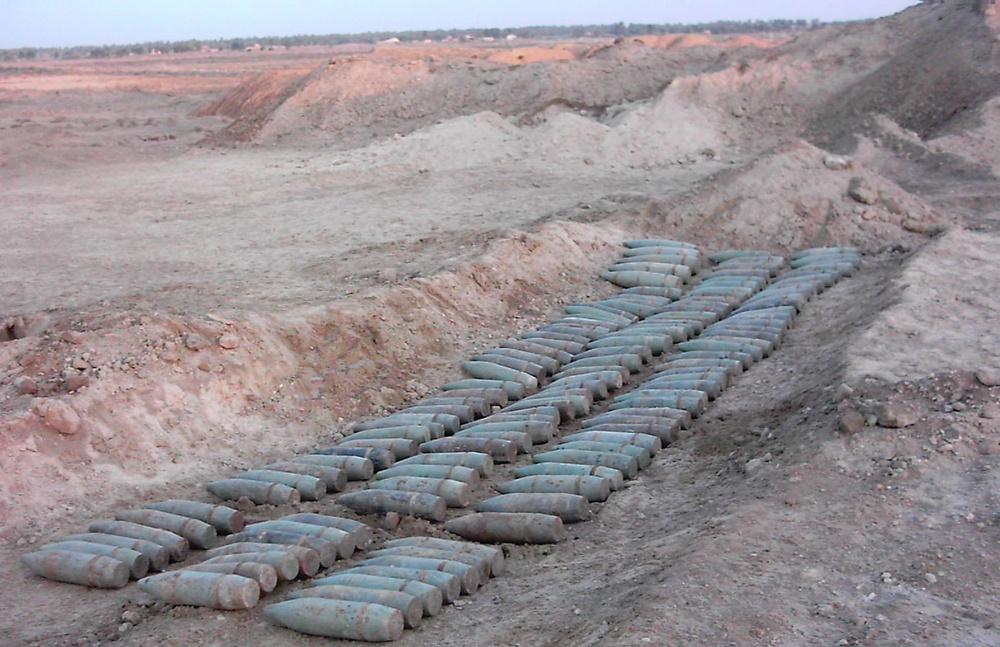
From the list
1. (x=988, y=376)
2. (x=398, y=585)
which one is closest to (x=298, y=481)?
(x=398, y=585)

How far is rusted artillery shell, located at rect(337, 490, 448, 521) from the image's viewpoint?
9.32 metres

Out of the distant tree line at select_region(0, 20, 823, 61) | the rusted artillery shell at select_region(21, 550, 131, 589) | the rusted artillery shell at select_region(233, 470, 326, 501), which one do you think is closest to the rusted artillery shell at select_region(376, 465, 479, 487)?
the rusted artillery shell at select_region(233, 470, 326, 501)

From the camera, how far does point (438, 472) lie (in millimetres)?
9906

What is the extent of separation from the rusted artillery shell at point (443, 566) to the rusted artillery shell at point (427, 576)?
5 centimetres

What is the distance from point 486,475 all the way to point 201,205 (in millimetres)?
13017

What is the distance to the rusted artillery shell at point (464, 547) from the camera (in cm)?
827

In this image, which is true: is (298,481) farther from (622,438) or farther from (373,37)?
(373,37)

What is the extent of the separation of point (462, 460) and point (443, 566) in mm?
2234

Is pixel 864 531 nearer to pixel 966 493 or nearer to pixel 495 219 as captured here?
pixel 966 493

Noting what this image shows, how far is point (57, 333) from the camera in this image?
11266 mm

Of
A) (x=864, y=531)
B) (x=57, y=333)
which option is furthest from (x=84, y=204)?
(x=864, y=531)

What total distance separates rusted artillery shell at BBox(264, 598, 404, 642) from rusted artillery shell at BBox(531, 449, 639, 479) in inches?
134

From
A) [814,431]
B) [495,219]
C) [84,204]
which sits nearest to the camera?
[814,431]

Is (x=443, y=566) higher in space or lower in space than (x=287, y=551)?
lower
